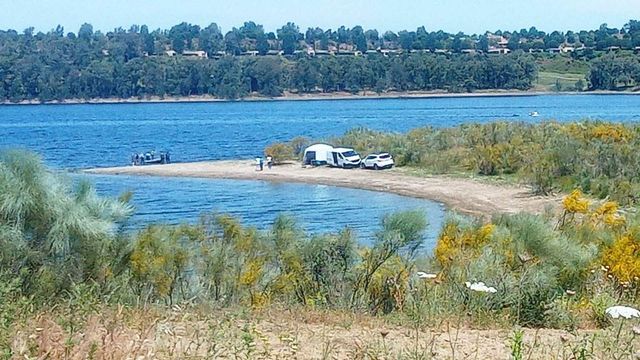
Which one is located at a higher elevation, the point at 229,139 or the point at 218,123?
the point at 229,139

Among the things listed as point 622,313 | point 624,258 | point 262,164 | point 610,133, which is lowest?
point 262,164

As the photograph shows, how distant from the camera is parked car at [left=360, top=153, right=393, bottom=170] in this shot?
5972 cm

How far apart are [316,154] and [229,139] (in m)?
35.4

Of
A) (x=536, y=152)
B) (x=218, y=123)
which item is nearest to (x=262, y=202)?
(x=536, y=152)

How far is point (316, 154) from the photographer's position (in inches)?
2502

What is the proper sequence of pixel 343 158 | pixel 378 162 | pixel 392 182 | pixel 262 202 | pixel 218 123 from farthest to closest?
pixel 218 123, pixel 343 158, pixel 378 162, pixel 392 182, pixel 262 202

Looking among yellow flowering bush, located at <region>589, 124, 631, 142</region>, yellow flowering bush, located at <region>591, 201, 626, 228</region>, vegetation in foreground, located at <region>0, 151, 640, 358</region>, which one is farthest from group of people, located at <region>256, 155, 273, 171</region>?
vegetation in foreground, located at <region>0, 151, 640, 358</region>

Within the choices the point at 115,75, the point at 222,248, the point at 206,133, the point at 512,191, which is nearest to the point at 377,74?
the point at 115,75

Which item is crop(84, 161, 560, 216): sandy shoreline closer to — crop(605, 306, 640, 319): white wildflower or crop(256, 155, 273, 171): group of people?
crop(256, 155, 273, 171): group of people

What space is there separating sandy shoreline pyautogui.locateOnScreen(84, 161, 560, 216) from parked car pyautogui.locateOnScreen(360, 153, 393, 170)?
773 millimetres

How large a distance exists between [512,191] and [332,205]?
857 centimetres

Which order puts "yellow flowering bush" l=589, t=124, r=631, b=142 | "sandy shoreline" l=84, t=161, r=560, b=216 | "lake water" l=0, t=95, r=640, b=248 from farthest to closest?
"yellow flowering bush" l=589, t=124, r=631, b=142 < "sandy shoreline" l=84, t=161, r=560, b=216 < "lake water" l=0, t=95, r=640, b=248

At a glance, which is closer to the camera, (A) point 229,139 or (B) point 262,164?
(B) point 262,164

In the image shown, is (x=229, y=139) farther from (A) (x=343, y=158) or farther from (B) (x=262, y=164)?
(A) (x=343, y=158)
